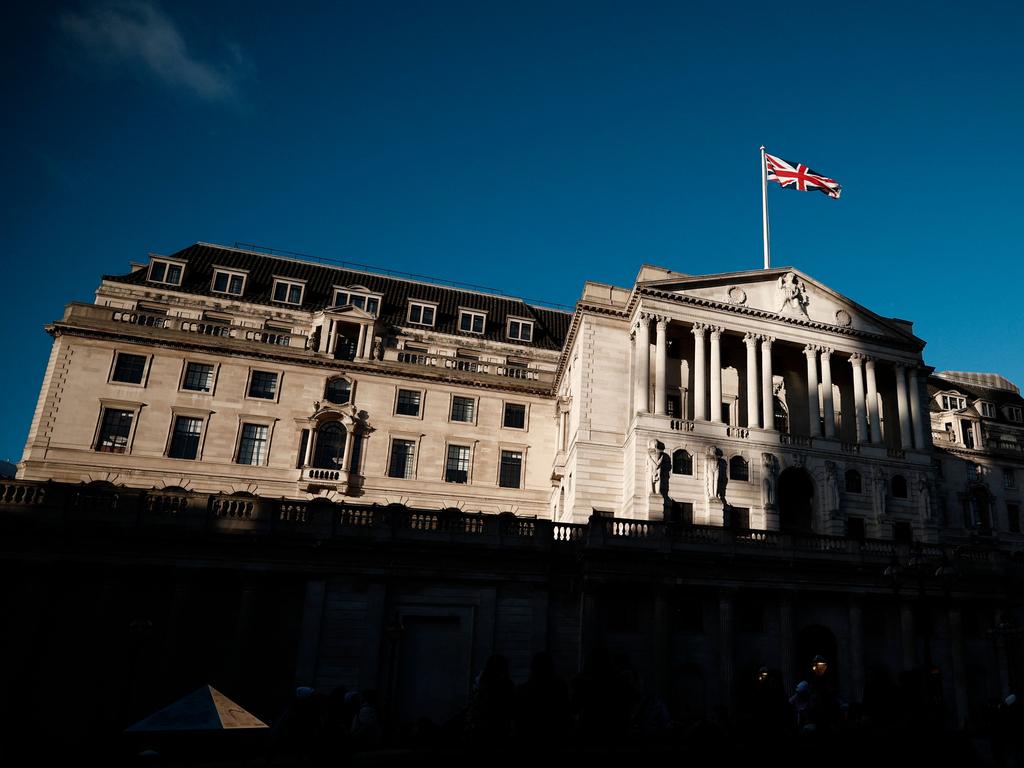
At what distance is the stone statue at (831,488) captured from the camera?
42344mm

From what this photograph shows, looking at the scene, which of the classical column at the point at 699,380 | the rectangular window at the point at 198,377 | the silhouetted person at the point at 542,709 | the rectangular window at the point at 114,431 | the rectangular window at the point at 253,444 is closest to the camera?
the silhouetted person at the point at 542,709

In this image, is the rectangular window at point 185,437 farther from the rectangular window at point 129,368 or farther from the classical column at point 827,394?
the classical column at point 827,394

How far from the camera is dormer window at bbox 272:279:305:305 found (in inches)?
2264

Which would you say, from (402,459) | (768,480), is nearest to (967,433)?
(768,480)

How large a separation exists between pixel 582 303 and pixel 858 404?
18.6 m

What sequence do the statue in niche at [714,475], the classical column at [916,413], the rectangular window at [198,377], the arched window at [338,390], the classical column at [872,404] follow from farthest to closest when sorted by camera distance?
the arched window at [338,390] < the rectangular window at [198,377] < the classical column at [916,413] < the classical column at [872,404] < the statue in niche at [714,475]

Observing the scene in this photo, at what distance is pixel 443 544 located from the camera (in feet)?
99.6

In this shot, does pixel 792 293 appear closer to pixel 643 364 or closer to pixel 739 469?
pixel 643 364

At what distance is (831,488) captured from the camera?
42750 millimetres

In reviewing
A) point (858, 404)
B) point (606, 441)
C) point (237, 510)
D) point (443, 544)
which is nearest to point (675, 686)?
point (443, 544)

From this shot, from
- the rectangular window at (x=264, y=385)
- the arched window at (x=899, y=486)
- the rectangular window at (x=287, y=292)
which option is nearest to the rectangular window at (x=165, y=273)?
the rectangular window at (x=287, y=292)

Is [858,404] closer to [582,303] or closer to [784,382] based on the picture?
[784,382]

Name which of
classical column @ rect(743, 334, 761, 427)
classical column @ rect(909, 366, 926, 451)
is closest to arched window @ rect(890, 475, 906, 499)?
classical column @ rect(909, 366, 926, 451)

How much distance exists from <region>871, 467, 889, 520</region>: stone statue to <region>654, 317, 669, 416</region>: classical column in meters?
13.0
